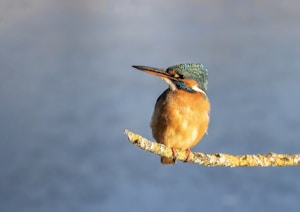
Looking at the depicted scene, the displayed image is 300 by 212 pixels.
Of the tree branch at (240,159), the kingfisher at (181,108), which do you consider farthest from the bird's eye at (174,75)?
the tree branch at (240,159)

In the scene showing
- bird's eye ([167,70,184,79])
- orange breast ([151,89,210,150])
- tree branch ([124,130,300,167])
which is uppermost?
bird's eye ([167,70,184,79])

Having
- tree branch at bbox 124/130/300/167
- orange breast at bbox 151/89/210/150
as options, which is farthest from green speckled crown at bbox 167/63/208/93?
tree branch at bbox 124/130/300/167

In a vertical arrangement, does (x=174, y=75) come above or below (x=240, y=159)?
above

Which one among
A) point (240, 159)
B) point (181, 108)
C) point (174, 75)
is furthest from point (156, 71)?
point (240, 159)

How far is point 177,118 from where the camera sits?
3.44m

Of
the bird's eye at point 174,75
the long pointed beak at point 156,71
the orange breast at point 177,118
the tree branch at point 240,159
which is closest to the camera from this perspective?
the long pointed beak at point 156,71

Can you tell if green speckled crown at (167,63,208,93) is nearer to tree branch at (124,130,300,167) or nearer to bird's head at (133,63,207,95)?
bird's head at (133,63,207,95)

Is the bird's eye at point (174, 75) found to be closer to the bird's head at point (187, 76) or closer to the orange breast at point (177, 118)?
the bird's head at point (187, 76)

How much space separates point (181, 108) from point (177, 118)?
0.26 ft

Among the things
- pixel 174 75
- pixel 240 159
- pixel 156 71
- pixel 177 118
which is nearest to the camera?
pixel 156 71

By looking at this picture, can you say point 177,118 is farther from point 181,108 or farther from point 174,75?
point 174,75

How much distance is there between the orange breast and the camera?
11.3 ft

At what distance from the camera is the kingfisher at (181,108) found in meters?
3.29

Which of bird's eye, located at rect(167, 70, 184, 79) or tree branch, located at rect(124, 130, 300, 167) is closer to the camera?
tree branch, located at rect(124, 130, 300, 167)
